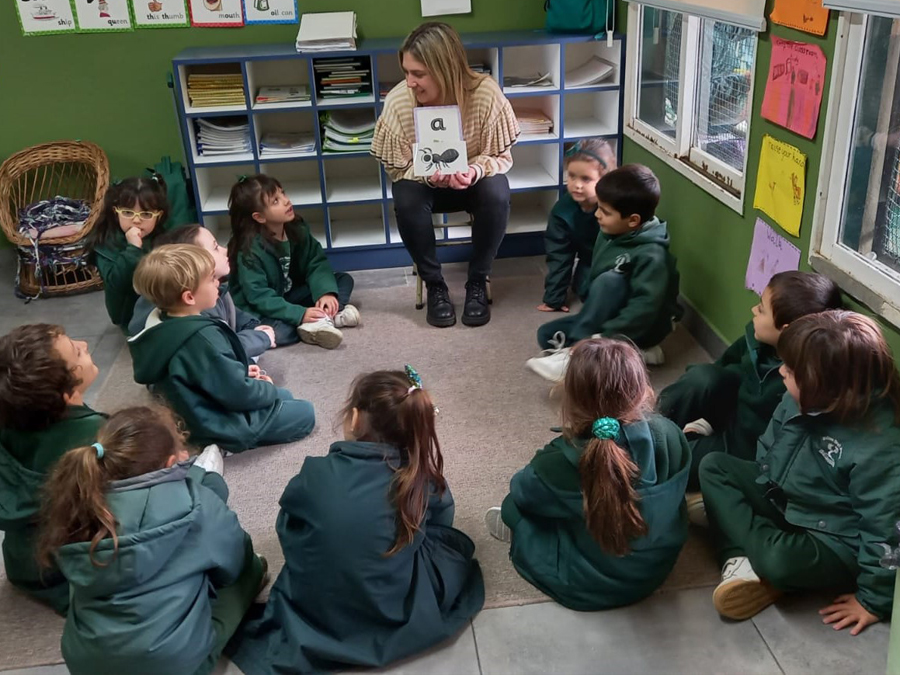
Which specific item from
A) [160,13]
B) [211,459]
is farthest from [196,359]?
[160,13]

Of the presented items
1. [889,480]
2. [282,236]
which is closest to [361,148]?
[282,236]

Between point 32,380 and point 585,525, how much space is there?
121cm

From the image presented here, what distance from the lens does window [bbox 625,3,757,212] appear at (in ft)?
8.84

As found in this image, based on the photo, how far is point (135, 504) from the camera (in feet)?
5.00

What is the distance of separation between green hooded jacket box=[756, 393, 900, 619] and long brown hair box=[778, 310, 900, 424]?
0.04m

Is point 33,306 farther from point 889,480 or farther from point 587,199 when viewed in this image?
point 889,480

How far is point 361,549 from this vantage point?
1623mm

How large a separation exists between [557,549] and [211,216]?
256 centimetres

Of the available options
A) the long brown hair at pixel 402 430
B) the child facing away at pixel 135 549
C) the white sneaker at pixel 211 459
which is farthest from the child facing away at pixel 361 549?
the white sneaker at pixel 211 459

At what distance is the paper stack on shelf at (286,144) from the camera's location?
360cm

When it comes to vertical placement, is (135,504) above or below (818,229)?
below

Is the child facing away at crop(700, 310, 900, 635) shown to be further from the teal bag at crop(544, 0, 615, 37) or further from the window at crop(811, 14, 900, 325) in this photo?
the teal bag at crop(544, 0, 615, 37)

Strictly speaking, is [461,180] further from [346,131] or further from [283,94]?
[283,94]

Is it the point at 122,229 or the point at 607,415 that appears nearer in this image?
the point at 607,415
